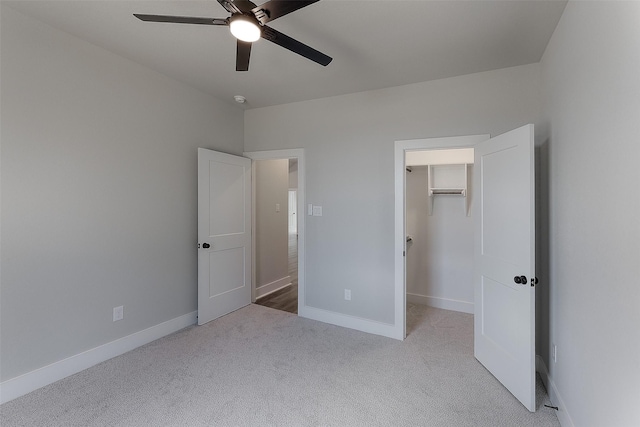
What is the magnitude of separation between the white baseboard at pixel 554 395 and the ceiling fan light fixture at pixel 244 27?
2.83m

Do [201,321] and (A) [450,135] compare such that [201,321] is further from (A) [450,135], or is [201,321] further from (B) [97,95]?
(A) [450,135]

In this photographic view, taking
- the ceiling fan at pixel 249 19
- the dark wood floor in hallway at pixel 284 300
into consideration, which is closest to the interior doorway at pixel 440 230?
the dark wood floor in hallway at pixel 284 300

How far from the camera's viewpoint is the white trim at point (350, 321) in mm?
3105

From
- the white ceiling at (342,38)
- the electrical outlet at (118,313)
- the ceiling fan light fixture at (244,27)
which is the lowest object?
the electrical outlet at (118,313)

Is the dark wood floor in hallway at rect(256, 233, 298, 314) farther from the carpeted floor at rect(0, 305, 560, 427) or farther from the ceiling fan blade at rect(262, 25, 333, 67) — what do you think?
the ceiling fan blade at rect(262, 25, 333, 67)

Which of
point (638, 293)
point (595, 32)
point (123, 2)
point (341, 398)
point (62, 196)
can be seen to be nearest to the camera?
point (638, 293)

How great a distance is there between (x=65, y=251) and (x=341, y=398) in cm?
237

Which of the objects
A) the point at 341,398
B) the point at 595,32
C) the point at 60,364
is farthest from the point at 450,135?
the point at 60,364

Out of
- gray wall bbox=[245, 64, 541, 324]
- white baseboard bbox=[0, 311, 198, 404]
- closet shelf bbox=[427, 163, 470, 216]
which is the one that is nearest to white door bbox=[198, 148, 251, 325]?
white baseboard bbox=[0, 311, 198, 404]

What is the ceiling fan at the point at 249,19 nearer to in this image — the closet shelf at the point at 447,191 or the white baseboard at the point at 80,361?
the white baseboard at the point at 80,361

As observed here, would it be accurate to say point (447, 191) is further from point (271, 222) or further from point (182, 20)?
point (182, 20)

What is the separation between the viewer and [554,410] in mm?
1959

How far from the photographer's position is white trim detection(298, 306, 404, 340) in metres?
3.11

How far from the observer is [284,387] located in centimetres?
220
